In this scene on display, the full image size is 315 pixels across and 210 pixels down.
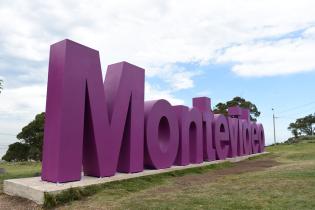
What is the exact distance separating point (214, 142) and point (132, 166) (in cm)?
813

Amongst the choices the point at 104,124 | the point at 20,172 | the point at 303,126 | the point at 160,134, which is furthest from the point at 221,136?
the point at 303,126

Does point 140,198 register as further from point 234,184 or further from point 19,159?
point 19,159

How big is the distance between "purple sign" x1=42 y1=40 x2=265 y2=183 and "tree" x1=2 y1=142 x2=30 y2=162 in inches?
1080

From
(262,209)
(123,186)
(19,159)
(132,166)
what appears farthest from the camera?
(19,159)

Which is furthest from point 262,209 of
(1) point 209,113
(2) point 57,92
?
(1) point 209,113

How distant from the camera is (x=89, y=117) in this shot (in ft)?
33.5

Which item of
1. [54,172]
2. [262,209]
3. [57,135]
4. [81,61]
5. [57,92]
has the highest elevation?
[81,61]

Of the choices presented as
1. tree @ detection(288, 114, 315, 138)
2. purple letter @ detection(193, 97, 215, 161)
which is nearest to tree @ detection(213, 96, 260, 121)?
tree @ detection(288, 114, 315, 138)

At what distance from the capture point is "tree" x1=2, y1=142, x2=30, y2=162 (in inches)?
1539

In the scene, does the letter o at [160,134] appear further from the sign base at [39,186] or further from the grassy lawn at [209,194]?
the sign base at [39,186]

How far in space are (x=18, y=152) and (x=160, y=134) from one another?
2928 centimetres

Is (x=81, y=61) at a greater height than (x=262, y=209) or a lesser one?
greater

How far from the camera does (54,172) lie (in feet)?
29.8

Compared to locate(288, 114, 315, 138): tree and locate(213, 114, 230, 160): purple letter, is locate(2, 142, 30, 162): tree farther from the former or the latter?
locate(288, 114, 315, 138): tree
